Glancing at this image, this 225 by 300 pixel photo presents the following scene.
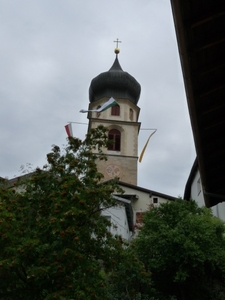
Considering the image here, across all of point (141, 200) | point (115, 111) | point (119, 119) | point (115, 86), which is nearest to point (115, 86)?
point (115, 86)

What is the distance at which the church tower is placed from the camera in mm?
39469

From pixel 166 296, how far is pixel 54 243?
865cm

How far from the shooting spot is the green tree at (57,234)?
23.1ft

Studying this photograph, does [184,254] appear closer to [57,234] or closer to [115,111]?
[57,234]

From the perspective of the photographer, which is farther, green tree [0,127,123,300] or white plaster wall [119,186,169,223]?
white plaster wall [119,186,169,223]

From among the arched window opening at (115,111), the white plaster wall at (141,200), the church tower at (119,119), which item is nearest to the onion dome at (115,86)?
the church tower at (119,119)

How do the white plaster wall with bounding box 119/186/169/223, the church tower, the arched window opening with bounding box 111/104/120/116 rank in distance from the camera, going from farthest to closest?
the arched window opening with bounding box 111/104/120/116, the church tower, the white plaster wall with bounding box 119/186/169/223

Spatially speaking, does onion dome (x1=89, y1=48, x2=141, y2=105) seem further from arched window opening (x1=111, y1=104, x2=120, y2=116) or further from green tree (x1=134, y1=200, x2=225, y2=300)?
green tree (x1=134, y1=200, x2=225, y2=300)

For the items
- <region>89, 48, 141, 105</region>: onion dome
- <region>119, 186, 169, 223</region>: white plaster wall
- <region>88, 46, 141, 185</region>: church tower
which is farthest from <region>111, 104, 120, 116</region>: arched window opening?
<region>119, 186, 169, 223</region>: white plaster wall

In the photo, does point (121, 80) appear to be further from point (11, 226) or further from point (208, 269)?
point (11, 226)

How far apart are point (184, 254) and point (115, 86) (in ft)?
110

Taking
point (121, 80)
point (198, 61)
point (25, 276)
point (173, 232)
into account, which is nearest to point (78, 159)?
point (25, 276)

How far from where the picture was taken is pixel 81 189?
785cm

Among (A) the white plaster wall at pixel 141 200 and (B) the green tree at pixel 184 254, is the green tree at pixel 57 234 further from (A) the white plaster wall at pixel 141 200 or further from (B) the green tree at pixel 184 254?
(A) the white plaster wall at pixel 141 200
